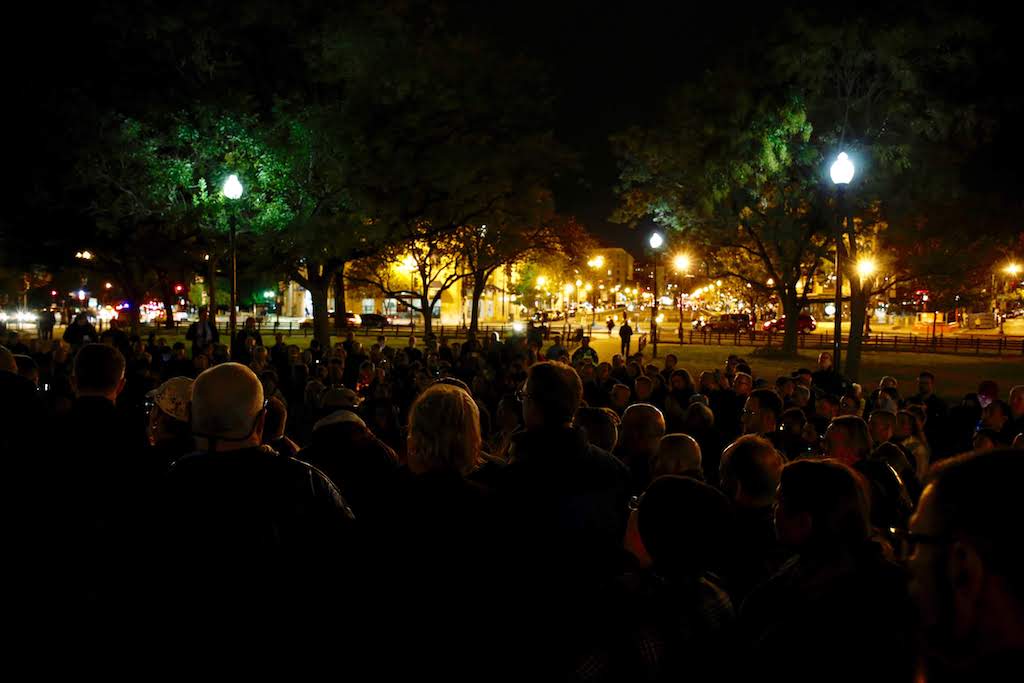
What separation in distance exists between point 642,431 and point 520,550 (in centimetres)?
281

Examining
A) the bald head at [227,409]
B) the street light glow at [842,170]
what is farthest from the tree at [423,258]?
the bald head at [227,409]

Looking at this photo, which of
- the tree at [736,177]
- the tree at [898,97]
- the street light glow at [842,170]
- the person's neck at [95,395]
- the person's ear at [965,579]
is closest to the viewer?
the person's ear at [965,579]

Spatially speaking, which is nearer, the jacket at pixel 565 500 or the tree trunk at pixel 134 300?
the jacket at pixel 565 500

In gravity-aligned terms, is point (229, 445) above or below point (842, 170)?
below

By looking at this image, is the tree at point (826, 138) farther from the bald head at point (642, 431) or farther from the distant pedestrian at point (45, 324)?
the distant pedestrian at point (45, 324)

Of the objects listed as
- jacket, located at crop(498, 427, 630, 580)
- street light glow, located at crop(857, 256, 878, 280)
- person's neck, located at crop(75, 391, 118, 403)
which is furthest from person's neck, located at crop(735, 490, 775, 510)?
street light glow, located at crop(857, 256, 878, 280)

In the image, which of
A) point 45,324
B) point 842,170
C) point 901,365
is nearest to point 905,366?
point 901,365

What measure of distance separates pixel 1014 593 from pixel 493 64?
2905 centimetres

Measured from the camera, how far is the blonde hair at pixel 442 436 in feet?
9.66

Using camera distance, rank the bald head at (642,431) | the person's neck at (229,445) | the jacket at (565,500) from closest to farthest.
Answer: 1. the person's neck at (229,445)
2. the jacket at (565,500)
3. the bald head at (642,431)

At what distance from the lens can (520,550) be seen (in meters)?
2.87

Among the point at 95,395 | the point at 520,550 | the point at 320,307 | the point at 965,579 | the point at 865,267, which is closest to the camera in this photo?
the point at 965,579

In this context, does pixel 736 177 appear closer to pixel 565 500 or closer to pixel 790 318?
pixel 790 318

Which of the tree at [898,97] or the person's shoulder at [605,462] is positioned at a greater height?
the tree at [898,97]
